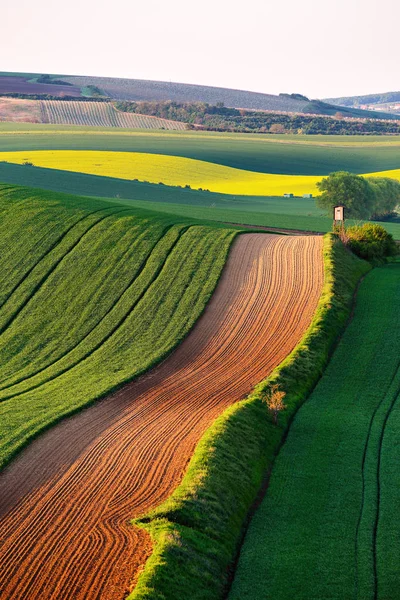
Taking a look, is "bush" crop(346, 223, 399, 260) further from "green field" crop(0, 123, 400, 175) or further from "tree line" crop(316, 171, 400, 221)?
"green field" crop(0, 123, 400, 175)

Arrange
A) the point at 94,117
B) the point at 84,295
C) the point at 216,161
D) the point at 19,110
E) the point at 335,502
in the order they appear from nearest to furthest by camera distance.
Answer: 1. the point at 335,502
2. the point at 84,295
3. the point at 216,161
4. the point at 19,110
5. the point at 94,117

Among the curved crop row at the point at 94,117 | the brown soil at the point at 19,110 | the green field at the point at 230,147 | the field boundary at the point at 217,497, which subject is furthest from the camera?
the curved crop row at the point at 94,117

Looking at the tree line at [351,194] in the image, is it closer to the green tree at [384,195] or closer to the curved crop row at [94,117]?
the green tree at [384,195]

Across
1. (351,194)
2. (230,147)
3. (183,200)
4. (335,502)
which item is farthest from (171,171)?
(335,502)

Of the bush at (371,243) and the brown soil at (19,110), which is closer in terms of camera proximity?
the bush at (371,243)

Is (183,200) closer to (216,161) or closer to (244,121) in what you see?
(216,161)

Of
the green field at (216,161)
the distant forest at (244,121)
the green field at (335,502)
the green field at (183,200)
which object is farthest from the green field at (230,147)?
the green field at (335,502)

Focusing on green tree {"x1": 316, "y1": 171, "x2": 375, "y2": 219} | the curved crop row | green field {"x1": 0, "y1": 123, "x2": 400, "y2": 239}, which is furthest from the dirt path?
the curved crop row

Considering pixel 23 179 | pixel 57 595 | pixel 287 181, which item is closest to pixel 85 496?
pixel 57 595
